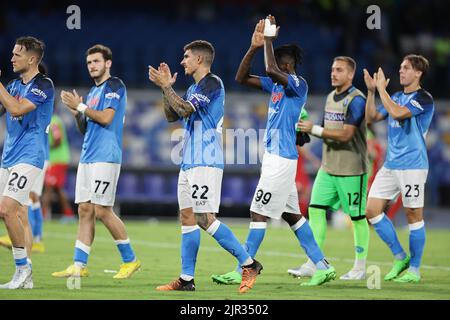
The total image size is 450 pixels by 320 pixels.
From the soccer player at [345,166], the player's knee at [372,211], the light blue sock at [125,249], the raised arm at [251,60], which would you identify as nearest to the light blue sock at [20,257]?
the light blue sock at [125,249]

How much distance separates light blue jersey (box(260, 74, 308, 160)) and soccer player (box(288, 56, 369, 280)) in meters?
1.00

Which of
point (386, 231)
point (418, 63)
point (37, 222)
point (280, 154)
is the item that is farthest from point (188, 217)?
point (37, 222)

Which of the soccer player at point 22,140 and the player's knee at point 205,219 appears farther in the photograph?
the player's knee at point 205,219

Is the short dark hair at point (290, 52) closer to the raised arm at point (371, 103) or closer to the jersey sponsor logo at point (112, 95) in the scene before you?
the raised arm at point (371, 103)

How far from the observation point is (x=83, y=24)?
27328mm

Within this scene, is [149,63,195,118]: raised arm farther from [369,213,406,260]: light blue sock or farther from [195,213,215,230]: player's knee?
[369,213,406,260]: light blue sock

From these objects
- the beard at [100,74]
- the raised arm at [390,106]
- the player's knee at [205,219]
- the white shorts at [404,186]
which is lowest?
the player's knee at [205,219]

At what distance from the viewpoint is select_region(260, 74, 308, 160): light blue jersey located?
36.6 feet

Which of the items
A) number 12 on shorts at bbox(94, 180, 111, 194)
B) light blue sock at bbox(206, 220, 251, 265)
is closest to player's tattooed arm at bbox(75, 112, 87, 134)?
number 12 on shorts at bbox(94, 180, 111, 194)

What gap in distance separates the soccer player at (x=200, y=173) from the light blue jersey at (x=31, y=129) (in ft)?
4.01

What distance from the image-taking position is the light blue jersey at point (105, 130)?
36.4ft
